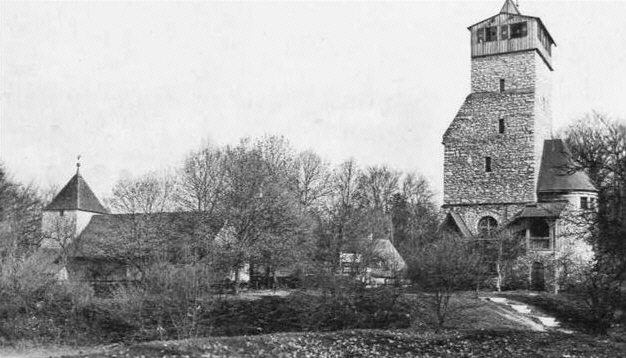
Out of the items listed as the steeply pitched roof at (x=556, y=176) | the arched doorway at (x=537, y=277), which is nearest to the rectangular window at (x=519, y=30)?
the steeply pitched roof at (x=556, y=176)

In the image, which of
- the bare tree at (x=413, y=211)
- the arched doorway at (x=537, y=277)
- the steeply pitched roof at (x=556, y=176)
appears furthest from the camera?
the bare tree at (x=413, y=211)

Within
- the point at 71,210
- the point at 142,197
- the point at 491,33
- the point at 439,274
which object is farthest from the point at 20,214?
the point at 439,274

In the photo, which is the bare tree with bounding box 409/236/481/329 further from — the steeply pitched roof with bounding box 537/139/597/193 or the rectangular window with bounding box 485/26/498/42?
the rectangular window with bounding box 485/26/498/42

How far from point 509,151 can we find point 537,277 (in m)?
7.86

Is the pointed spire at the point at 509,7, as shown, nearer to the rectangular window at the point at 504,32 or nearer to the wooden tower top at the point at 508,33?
the wooden tower top at the point at 508,33

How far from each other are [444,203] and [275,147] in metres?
11.3

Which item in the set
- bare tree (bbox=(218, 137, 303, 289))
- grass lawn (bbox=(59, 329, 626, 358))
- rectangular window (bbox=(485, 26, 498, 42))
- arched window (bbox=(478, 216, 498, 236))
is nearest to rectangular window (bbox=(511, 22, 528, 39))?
rectangular window (bbox=(485, 26, 498, 42))

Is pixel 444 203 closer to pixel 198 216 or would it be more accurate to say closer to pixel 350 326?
pixel 198 216

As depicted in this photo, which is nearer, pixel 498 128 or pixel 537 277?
pixel 537 277

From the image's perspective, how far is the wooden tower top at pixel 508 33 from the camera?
1789 inches

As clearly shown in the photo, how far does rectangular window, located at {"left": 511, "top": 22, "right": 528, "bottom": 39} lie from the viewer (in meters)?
45.6

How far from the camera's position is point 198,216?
38.9 metres

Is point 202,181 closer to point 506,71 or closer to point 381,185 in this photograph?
point 506,71

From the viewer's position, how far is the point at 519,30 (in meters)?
45.8
